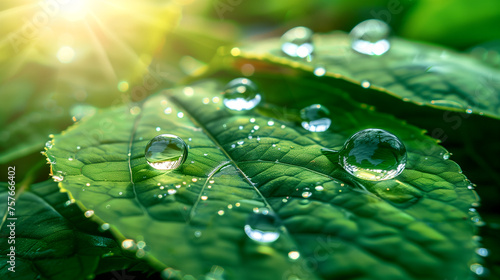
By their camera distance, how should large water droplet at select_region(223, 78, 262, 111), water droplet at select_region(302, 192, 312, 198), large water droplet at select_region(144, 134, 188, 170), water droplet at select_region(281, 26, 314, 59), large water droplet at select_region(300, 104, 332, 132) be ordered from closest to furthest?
water droplet at select_region(302, 192, 312, 198) → large water droplet at select_region(144, 134, 188, 170) → large water droplet at select_region(300, 104, 332, 132) → large water droplet at select_region(223, 78, 262, 111) → water droplet at select_region(281, 26, 314, 59)

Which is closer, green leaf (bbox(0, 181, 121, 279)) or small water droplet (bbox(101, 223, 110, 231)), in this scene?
small water droplet (bbox(101, 223, 110, 231))

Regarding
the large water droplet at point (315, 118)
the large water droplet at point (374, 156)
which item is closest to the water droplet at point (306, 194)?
the large water droplet at point (374, 156)

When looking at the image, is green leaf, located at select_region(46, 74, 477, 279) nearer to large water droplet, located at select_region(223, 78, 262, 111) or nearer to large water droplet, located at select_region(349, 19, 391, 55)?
large water droplet, located at select_region(223, 78, 262, 111)

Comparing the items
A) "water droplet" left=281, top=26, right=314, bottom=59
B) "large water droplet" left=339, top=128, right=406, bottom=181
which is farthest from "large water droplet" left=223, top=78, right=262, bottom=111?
"large water droplet" left=339, top=128, right=406, bottom=181

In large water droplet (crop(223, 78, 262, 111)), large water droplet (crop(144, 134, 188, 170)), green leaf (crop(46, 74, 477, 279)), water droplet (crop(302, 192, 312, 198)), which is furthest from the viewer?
large water droplet (crop(223, 78, 262, 111))

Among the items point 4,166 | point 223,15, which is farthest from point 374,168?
point 223,15

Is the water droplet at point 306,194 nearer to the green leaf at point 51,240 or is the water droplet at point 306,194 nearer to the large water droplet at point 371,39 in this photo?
the green leaf at point 51,240

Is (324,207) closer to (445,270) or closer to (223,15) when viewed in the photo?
(445,270)
